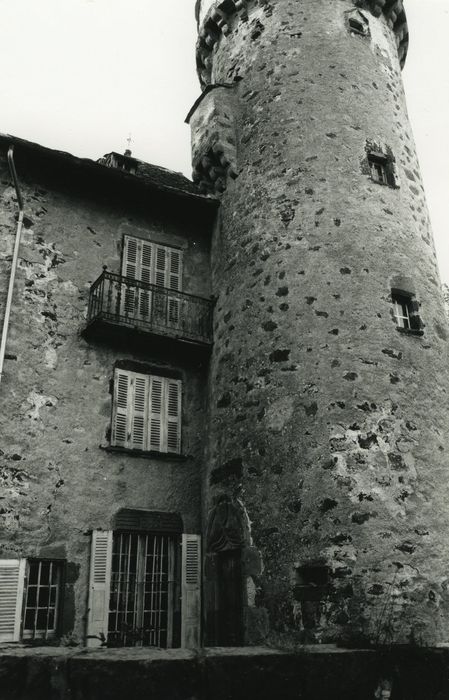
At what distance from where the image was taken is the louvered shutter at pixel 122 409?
1126cm

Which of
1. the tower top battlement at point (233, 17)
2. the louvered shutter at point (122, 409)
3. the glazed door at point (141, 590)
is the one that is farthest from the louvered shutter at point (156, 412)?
the tower top battlement at point (233, 17)

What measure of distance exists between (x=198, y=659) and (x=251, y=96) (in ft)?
40.2

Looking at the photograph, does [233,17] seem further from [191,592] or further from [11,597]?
[11,597]

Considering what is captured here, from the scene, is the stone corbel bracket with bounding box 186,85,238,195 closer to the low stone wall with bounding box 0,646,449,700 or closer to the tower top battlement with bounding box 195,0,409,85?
the tower top battlement with bounding box 195,0,409,85

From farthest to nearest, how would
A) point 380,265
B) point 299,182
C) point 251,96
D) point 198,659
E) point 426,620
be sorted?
point 251,96 < point 299,182 < point 380,265 < point 426,620 < point 198,659

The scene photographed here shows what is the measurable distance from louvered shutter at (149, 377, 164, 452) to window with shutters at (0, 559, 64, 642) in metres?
2.71

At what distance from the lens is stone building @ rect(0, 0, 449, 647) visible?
937 centimetres

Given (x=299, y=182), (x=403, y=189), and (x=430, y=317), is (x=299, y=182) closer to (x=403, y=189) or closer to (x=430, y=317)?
(x=403, y=189)

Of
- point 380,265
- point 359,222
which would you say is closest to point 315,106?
point 359,222

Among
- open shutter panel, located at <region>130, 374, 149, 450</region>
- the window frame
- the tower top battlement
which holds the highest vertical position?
the tower top battlement

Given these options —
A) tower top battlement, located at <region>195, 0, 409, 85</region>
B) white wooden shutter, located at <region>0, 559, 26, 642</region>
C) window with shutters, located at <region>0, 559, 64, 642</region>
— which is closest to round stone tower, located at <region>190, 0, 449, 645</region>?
tower top battlement, located at <region>195, 0, 409, 85</region>

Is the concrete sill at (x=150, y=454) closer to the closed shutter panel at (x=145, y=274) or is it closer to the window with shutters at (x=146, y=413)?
the window with shutters at (x=146, y=413)

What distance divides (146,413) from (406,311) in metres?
5.21

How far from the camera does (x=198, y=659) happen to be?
4.62m
